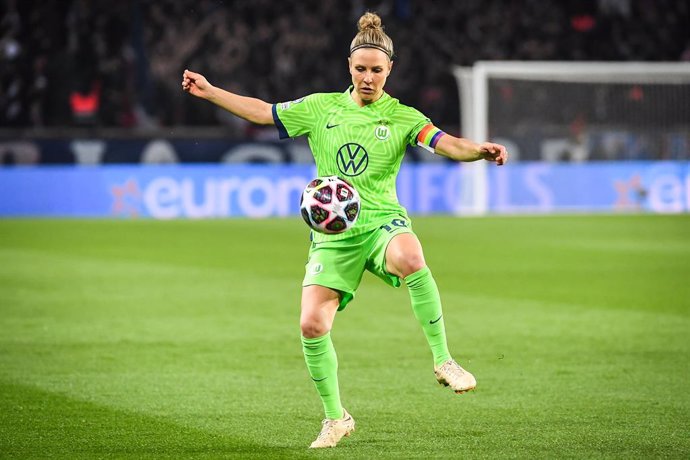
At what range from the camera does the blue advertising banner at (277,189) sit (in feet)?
76.0

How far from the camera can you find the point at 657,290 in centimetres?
1252

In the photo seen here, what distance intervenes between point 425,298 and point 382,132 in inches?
31.6

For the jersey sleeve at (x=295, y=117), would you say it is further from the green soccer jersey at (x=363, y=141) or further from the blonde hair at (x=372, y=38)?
the blonde hair at (x=372, y=38)

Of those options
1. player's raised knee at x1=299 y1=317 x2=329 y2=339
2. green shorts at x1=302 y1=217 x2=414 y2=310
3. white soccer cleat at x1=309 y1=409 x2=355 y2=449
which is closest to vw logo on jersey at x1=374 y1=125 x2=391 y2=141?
green shorts at x1=302 y1=217 x2=414 y2=310

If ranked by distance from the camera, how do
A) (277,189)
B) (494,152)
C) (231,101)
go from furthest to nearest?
(277,189) → (231,101) → (494,152)

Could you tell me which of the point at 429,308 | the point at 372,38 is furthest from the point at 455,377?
the point at 372,38

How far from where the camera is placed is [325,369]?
561 cm

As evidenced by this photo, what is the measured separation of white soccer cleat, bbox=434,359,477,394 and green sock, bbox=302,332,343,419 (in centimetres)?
49

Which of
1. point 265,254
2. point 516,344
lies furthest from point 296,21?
point 516,344

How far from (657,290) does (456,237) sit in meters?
6.85

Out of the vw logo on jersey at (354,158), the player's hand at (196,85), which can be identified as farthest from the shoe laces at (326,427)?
the player's hand at (196,85)

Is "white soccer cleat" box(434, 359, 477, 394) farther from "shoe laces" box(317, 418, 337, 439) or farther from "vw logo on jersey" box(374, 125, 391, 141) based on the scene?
"vw logo on jersey" box(374, 125, 391, 141)

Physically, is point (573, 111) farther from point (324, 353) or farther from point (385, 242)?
point (324, 353)

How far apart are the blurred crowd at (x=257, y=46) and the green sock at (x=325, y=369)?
19239 mm
